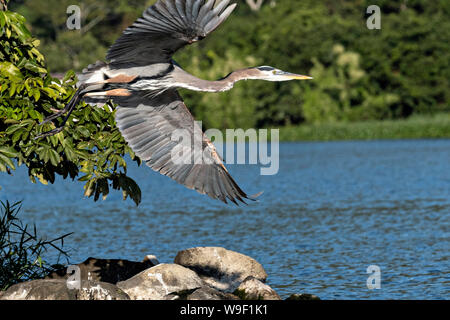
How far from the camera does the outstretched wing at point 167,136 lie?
10.5 m

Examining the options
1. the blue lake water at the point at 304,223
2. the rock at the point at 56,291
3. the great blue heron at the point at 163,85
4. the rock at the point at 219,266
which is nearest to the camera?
the great blue heron at the point at 163,85

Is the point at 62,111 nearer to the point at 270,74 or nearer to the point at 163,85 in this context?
the point at 163,85

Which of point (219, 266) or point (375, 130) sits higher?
point (375, 130)

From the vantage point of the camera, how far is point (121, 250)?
818 inches

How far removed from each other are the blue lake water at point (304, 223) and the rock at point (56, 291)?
4.35 metres

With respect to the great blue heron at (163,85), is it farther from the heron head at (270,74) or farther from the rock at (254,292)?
the rock at (254,292)

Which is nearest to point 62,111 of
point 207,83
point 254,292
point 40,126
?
point 40,126

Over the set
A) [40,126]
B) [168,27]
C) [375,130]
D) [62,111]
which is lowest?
[40,126]

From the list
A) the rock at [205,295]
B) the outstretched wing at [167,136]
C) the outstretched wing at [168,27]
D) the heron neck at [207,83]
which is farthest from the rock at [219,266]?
the outstretched wing at [168,27]

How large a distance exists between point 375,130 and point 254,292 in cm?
5162

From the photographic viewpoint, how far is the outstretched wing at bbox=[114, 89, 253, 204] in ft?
34.3

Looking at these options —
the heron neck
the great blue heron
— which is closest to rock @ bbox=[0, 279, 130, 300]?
the great blue heron

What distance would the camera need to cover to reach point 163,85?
10250 mm

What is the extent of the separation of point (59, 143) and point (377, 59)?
59.9 meters
